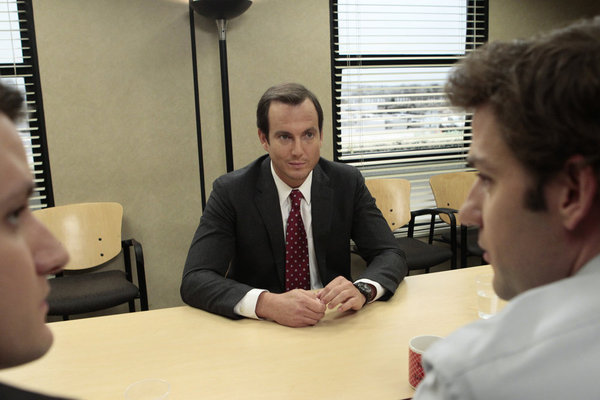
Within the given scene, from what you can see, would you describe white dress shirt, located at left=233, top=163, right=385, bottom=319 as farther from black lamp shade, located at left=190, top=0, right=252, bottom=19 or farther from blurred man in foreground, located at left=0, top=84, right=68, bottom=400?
blurred man in foreground, located at left=0, top=84, right=68, bottom=400

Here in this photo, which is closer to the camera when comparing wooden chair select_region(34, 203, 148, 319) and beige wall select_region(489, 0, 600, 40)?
wooden chair select_region(34, 203, 148, 319)

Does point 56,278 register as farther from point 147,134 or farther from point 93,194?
point 147,134

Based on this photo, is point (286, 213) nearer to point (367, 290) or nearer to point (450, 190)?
point (367, 290)

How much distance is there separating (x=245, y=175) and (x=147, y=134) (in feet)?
4.76

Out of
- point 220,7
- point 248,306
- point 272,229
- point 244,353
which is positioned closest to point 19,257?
point 244,353

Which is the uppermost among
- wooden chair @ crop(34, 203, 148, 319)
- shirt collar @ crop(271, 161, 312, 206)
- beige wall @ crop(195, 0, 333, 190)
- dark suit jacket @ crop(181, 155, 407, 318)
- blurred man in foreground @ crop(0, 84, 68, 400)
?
beige wall @ crop(195, 0, 333, 190)

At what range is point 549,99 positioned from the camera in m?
0.62

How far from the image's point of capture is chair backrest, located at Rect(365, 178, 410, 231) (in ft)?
11.1

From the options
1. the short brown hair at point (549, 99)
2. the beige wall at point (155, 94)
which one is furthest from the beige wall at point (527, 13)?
the short brown hair at point (549, 99)

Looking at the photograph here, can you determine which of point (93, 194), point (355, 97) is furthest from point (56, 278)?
point (355, 97)

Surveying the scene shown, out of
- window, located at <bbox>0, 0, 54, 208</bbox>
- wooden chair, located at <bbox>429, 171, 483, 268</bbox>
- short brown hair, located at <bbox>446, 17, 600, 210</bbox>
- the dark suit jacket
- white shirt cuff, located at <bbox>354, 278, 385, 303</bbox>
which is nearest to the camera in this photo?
short brown hair, located at <bbox>446, 17, 600, 210</bbox>

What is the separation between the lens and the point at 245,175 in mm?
2080

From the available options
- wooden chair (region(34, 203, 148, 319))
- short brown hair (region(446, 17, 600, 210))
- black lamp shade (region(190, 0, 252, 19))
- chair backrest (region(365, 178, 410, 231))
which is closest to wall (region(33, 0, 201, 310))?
wooden chair (region(34, 203, 148, 319))

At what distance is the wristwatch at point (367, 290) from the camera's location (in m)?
1.57
